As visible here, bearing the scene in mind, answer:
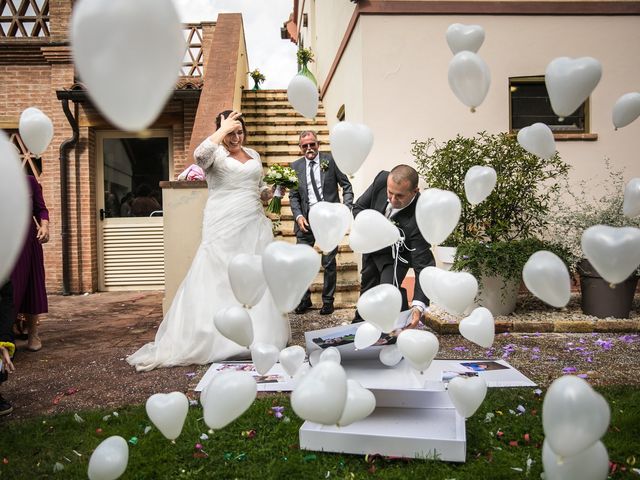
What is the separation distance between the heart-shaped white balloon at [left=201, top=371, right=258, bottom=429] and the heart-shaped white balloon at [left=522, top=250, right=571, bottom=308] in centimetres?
87

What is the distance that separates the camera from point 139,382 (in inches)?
119

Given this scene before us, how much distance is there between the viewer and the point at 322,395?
1.15 m

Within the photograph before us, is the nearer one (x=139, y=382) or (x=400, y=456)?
(x=400, y=456)

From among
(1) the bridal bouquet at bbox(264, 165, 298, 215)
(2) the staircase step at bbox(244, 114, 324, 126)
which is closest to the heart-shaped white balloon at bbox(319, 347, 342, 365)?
(1) the bridal bouquet at bbox(264, 165, 298, 215)

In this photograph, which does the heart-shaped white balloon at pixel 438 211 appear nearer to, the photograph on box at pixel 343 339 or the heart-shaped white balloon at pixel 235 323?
the photograph on box at pixel 343 339

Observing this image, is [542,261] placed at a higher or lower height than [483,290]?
higher

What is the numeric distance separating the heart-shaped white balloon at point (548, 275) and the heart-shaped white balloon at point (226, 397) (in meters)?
0.87

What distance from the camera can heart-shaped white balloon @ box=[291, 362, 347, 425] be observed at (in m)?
1.15

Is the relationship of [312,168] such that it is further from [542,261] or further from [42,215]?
[542,261]

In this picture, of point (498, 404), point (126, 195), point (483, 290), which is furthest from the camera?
point (126, 195)

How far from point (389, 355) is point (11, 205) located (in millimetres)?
1569

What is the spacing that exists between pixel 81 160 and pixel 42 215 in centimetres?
390

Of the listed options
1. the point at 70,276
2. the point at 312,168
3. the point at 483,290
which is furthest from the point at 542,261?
the point at 70,276

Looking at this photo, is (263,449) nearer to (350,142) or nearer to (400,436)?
(400,436)
